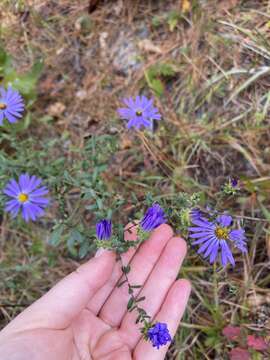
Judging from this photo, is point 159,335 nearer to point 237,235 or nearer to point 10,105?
point 237,235

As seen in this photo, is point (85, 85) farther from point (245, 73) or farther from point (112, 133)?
point (245, 73)

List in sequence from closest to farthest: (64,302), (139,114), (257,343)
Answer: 1. (64,302)
2. (257,343)
3. (139,114)

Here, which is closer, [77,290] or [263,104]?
[77,290]

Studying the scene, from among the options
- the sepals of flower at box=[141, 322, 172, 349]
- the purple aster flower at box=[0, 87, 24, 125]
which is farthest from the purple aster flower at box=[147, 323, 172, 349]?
the purple aster flower at box=[0, 87, 24, 125]

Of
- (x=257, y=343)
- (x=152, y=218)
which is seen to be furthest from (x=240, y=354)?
(x=152, y=218)

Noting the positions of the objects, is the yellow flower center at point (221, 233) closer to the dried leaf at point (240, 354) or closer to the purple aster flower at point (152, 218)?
the purple aster flower at point (152, 218)

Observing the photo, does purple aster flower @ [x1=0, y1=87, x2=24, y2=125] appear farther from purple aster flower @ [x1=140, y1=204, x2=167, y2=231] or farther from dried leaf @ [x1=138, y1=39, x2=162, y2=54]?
dried leaf @ [x1=138, y1=39, x2=162, y2=54]

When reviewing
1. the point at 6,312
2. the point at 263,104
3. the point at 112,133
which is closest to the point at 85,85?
the point at 112,133
